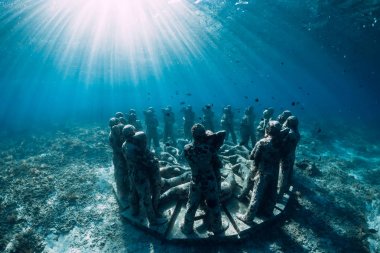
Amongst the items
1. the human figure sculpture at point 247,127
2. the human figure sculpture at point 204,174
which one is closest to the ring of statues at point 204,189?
the human figure sculpture at point 204,174

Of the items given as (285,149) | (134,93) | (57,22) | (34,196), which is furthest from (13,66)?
(134,93)

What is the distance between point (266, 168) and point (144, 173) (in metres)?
3.66

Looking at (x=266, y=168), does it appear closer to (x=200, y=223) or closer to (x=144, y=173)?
(x=200, y=223)

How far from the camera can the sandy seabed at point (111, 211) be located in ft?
25.8

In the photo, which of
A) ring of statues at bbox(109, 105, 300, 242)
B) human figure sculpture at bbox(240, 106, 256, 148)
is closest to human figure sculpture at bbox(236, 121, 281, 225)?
ring of statues at bbox(109, 105, 300, 242)

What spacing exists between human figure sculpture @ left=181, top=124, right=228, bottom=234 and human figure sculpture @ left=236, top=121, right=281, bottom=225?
117 centimetres

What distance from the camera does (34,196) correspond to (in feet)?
36.5

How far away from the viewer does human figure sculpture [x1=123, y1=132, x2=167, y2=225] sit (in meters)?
7.11

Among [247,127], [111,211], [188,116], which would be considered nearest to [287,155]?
[247,127]

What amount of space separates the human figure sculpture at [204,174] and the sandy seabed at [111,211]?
0.92 meters

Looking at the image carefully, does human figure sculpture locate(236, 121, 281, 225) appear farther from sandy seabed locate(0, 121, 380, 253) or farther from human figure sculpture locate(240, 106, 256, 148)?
human figure sculpture locate(240, 106, 256, 148)

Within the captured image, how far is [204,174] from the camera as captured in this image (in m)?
6.68

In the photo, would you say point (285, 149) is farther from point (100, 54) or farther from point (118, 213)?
point (100, 54)

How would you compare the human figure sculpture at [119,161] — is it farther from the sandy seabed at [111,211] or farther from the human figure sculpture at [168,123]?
the human figure sculpture at [168,123]
